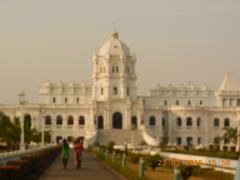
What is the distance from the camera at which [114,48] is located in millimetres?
111500

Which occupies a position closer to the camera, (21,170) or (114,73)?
(21,170)

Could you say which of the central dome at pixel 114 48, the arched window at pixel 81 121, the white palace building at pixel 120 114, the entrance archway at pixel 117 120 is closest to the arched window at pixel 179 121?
the white palace building at pixel 120 114

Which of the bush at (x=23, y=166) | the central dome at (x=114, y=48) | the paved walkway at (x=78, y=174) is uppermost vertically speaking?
the central dome at (x=114, y=48)

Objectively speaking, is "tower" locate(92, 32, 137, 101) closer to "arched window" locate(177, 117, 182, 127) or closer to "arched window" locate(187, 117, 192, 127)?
"arched window" locate(177, 117, 182, 127)

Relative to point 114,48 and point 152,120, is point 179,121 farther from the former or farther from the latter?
point 114,48

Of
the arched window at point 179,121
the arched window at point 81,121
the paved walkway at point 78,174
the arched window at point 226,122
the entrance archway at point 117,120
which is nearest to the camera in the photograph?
the paved walkway at point 78,174

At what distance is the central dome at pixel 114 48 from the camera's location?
4355 inches

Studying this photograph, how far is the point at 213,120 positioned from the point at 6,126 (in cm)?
5705

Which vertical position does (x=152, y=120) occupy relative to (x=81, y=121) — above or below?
below

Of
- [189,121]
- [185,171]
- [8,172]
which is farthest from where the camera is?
[189,121]

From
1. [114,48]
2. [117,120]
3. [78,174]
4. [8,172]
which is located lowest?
[78,174]

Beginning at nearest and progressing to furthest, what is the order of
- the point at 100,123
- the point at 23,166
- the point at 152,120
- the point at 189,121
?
the point at 23,166 < the point at 100,123 < the point at 152,120 < the point at 189,121

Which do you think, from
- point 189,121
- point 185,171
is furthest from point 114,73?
point 185,171

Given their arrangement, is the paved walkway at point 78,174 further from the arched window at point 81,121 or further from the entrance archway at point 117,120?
the arched window at point 81,121
